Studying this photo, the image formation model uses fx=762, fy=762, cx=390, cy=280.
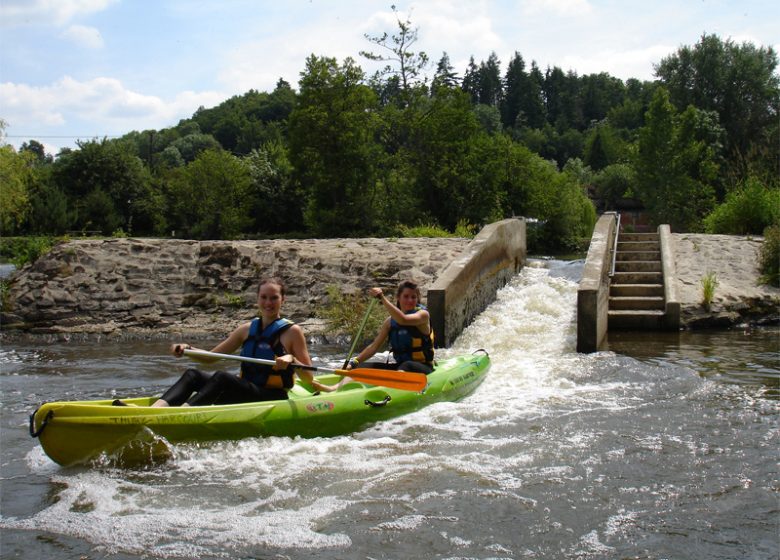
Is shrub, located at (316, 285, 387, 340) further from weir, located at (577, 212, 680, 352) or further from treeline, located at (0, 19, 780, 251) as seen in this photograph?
treeline, located at (0, 19, 780, 251)

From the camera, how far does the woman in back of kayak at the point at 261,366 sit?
5.72 m

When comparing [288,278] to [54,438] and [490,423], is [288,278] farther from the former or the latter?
[54,438]

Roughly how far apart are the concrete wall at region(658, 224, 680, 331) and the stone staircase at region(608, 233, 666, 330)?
10cm

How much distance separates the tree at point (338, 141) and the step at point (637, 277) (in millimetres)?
12490

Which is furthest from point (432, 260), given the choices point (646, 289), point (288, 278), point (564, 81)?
point (564, 81)

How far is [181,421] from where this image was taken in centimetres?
530

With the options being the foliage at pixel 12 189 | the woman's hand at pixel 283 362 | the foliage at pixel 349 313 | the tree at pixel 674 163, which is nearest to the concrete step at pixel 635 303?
the foliage at pixel 349 313

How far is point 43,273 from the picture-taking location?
12.2 m

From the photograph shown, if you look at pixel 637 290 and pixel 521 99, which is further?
pixel 521 99

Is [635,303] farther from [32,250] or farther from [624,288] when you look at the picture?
[32,250]

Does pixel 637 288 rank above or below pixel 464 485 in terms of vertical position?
above

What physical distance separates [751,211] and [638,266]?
4.06 m

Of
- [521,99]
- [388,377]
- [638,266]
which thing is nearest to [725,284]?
[638,266]

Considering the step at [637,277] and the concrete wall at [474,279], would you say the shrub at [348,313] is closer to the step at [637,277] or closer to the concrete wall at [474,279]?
the concrete wall at [474,279]
